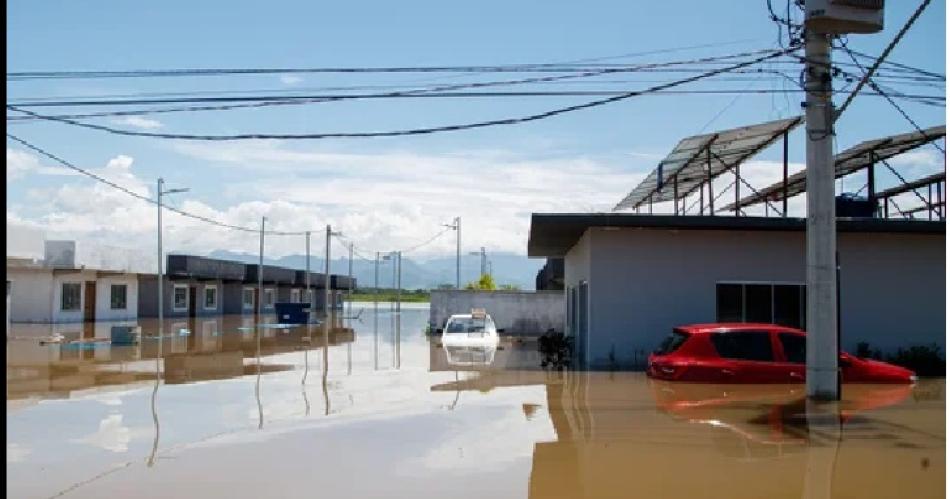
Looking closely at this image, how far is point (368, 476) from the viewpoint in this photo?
934cm

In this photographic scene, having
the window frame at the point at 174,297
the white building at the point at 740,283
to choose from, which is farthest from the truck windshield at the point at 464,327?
the window frame at the point at 174,297

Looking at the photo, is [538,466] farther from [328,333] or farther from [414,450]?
[328,333]

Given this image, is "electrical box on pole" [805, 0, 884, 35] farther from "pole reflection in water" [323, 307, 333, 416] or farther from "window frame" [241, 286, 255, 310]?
"window frame" [241, 286, 255, 310]

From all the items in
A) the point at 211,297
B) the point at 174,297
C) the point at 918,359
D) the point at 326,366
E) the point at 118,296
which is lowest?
the point at 326,366

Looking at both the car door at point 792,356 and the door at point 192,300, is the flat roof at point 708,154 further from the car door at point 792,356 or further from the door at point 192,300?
the door at point 192,300

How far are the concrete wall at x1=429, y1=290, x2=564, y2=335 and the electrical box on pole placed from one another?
25051 millimetres

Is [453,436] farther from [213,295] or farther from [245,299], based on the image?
[245,299]

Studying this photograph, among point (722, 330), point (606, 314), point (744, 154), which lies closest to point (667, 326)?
point (606, 314)

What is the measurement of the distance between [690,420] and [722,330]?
4.64 m

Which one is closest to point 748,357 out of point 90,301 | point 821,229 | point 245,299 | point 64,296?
point 821,229

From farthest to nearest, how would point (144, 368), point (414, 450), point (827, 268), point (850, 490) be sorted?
point (144, 368) → point (827, 268) → point (414, 450) → point (850, 490)

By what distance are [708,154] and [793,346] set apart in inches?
267

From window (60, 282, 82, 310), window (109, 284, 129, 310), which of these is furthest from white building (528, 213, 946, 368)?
window (109, 284, 129, 310)

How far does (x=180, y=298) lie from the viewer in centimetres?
5522
